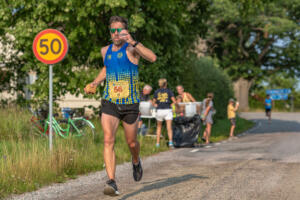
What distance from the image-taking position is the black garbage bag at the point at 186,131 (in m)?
12.5

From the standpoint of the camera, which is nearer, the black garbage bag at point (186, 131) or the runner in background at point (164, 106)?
the runner in background at point (164, 106)

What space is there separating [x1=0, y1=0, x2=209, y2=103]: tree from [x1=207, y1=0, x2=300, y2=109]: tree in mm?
23767

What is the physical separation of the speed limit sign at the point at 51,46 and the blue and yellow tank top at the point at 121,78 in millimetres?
3167

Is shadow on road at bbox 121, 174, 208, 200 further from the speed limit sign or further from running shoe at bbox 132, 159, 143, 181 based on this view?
the speed limit sign

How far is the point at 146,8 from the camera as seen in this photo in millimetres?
13680

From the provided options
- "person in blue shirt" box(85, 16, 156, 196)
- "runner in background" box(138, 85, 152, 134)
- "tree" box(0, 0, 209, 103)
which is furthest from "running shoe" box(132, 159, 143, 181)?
"runner in background" box(138, 85, 152, 134)

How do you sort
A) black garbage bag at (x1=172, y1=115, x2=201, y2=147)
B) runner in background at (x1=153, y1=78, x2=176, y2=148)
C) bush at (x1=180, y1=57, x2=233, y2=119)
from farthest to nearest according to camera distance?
bush at (x1=180, y1=57, x2=233, y2=119), black garbage bag at (x1=172, y1=115, x2=201, y2=147), runner in background at (x1=153, y1=78, x2=176, y2=148)

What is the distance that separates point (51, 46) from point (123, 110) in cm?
362

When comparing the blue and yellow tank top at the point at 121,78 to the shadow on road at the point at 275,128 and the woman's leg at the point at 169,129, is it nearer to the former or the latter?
the woman's leg at the point at 169,129

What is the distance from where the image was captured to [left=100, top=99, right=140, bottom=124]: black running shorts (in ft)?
17.6

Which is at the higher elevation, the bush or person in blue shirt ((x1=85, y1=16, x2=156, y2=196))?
the bush

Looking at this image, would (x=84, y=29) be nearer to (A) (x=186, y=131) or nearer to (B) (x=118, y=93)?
(A) (x=186, y=131)

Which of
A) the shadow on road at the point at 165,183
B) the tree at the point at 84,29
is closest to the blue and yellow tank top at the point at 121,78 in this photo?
the shadow on road at the point at 165,183

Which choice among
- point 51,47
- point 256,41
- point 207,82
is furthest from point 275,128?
point 256,41
